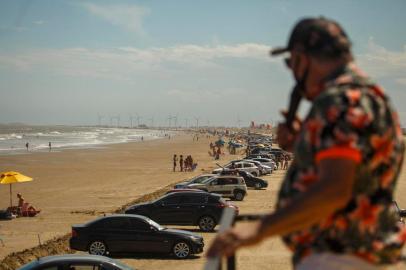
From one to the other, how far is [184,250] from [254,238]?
15277 millimetres

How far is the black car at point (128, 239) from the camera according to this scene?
54.6ft

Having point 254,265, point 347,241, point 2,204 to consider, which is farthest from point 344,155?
point 2,204

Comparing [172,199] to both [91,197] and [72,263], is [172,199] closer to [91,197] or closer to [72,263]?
[91,197]

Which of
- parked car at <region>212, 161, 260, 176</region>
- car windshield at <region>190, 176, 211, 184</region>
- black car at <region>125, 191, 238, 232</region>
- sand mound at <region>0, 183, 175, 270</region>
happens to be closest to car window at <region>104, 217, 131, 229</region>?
sand mound at <region>0, 183, 175, 270</region>

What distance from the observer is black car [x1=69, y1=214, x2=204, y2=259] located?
656 inches

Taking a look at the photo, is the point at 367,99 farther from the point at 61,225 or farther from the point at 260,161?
the point at 260,161

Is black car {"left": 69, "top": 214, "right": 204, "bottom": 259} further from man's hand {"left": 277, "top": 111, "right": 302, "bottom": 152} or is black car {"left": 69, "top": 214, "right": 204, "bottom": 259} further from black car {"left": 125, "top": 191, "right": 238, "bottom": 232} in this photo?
man's hand {"left": 277, "top": 111, "right": 302, "bottom": 152}

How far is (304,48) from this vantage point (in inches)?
80.9

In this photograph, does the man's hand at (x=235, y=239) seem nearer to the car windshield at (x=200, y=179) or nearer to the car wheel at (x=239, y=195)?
the car wheel at (x=239, y=195)

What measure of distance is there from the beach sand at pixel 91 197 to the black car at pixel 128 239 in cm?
33

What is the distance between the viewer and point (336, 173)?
→ 1718 millimetres

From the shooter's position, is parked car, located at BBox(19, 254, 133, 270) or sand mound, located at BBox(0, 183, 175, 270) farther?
sand mound, located at BBox(0, 183, 175, 270)

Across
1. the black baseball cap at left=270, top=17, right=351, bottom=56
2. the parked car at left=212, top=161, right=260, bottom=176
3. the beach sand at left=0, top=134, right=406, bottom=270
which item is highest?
the black baseball cap at left=270, top=17, right=351, bottom=56

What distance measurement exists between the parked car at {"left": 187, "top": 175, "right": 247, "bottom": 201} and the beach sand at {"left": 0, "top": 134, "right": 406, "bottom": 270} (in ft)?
1.83
